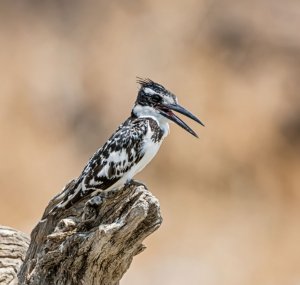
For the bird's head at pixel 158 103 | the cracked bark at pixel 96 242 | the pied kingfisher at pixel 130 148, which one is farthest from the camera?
the bird's head at pixel 158 103

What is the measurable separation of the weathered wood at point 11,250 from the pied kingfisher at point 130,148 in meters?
0.45

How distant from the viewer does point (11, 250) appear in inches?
251

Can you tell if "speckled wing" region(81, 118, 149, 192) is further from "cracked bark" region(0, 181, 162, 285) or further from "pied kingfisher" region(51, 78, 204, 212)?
"cracked bark" region(0, 181, 162, 285)

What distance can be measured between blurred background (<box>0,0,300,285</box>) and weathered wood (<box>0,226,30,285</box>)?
4.25 meters

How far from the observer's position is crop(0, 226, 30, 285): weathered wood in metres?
6.31

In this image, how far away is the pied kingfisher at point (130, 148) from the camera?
6.13 metres

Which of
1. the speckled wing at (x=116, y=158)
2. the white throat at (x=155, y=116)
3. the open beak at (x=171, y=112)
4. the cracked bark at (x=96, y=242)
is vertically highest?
the open beak at (x=171, y=112)

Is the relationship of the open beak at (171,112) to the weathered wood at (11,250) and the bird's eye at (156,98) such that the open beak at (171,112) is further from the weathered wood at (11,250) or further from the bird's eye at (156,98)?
the weathered wood at (11,250)

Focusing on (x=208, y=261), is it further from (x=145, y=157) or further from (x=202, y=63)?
(x=145, y=157)

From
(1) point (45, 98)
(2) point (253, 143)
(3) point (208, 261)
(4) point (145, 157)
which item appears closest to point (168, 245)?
(3) point (208, 261)

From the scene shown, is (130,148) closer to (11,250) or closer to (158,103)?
(158,103)

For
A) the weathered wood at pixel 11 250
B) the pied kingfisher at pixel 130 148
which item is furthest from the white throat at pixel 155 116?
the weathered wood at pixel 11 250

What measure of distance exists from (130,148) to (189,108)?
5.90m

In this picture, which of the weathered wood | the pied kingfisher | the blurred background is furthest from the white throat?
the blurred background
